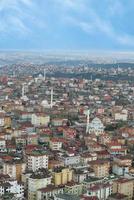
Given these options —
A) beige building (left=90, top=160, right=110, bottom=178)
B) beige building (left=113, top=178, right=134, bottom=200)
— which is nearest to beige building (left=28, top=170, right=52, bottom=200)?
beige building (left=113, top=178, right=134, bottom=200)

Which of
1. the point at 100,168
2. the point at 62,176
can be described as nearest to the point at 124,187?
the point at 62,176

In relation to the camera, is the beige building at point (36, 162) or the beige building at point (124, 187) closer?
the beige building at point (124, 187)

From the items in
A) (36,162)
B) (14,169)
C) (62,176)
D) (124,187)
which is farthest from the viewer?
(36,162)

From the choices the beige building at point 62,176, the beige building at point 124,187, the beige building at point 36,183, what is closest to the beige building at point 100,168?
the beige building at point 62,176

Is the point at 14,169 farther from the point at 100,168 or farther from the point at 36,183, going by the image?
the point at 100,168

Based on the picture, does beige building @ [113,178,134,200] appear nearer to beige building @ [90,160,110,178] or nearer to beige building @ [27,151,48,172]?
beige building @ [90,160,110,178]

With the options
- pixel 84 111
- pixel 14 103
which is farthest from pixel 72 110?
pixel 14 103

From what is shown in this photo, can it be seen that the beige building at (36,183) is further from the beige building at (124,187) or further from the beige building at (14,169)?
the beige building at (124,187)

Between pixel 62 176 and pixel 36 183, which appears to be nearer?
pixel 36 183

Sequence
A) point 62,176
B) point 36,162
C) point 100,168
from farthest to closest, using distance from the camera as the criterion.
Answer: point 36,162 → point 100,168 → point 62,176

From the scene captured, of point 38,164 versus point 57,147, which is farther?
point 57,147

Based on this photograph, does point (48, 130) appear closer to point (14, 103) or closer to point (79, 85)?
point (14, 103)
